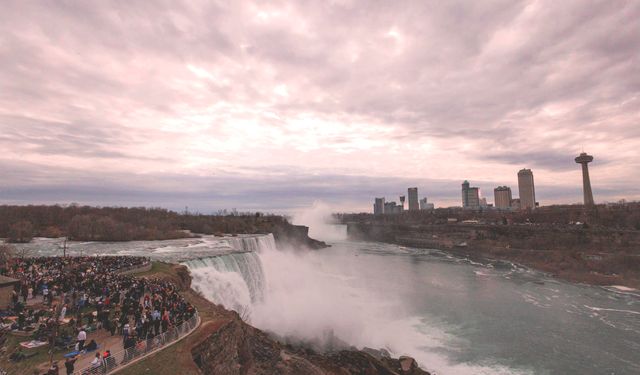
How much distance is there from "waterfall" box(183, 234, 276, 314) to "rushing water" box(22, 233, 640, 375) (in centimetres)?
11

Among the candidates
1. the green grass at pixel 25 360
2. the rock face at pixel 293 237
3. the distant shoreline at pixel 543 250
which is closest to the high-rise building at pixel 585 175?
the distant shoreline at pixel 543 250

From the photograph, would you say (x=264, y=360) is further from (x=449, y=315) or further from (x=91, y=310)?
(x=449, y=315)

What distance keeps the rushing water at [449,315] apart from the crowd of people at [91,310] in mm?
9639

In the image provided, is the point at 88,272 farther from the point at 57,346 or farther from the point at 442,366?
the point at 442,366

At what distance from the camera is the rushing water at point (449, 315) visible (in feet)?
76.4

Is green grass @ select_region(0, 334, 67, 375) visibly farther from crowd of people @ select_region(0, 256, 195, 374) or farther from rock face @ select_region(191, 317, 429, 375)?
rock face @ select_region(191, 317, 429, 375)

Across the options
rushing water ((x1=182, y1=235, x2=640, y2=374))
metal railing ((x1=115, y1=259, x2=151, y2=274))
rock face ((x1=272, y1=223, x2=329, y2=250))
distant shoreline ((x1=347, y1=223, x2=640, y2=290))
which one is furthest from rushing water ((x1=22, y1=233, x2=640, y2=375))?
rock face ((x1=272, y1=223, x2=329, y2=250))

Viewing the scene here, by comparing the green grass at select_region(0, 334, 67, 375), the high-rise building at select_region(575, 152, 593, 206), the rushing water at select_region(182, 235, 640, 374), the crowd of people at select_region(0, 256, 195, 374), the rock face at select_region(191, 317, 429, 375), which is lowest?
the rushing water at select_region(182, 235, 640, 374)

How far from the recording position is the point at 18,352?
11695 mm

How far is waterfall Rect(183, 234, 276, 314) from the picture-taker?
28359mm

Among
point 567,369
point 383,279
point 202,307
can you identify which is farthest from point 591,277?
point 202,307

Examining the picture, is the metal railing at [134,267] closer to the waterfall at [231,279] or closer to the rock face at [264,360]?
the waterfall at [231,279]

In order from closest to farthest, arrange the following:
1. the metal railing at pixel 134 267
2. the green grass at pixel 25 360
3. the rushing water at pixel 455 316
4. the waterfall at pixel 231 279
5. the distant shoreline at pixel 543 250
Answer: the green grass at pixel 25 360, the rushing water at pixel 455 316, the metal railing at pixel 134 267, the waterfall at pixel 231 279, the distant shoreline at pixel 543 250

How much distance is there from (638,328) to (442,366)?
65.5 ft
